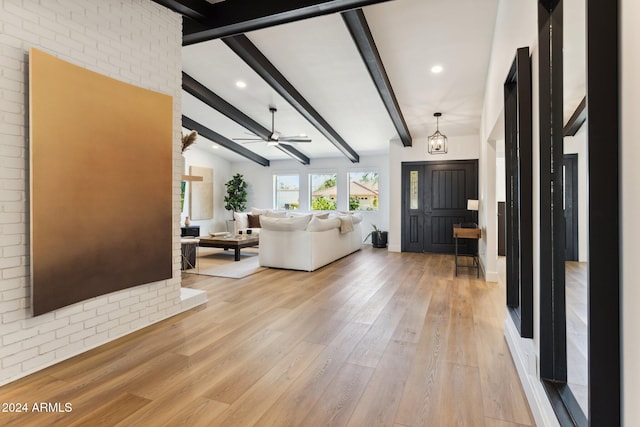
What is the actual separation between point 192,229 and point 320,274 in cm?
446

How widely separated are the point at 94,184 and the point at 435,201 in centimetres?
668

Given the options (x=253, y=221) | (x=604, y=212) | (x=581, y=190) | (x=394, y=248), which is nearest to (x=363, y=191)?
(x=394, y=248)

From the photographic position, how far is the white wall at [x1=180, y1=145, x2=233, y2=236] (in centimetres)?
942

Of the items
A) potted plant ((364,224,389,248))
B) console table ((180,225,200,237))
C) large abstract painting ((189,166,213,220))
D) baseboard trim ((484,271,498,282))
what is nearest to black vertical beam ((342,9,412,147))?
baseboard trim ((484,271,498,282))

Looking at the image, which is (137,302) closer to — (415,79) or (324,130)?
(415,79)

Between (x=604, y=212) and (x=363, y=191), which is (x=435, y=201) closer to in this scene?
(x=363, y=191)

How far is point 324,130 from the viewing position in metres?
6.91

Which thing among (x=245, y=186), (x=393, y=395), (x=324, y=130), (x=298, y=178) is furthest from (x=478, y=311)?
(x=245, y=186)

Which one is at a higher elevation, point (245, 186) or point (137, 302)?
point (245, 186)

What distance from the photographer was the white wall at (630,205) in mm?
865

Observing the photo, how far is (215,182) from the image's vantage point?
1038 centimetres

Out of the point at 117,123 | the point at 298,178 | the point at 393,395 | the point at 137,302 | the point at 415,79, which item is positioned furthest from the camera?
the point at 298,178

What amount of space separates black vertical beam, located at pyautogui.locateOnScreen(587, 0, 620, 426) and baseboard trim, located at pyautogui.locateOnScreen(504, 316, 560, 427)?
579 mm

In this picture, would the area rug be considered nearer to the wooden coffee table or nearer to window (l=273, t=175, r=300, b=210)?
the wooden coffee table
